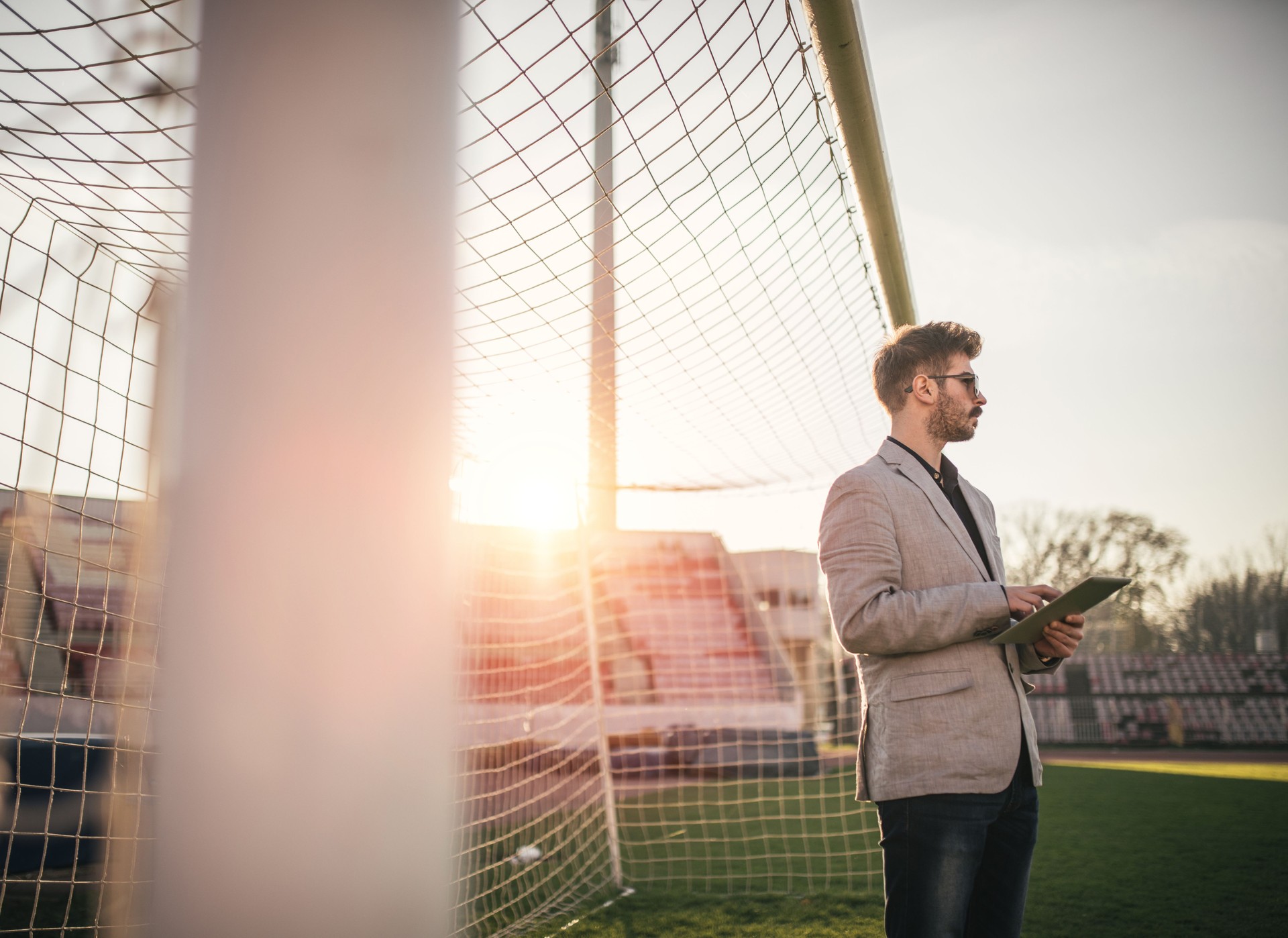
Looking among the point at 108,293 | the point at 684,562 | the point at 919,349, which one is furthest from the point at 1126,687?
the point at 108,293

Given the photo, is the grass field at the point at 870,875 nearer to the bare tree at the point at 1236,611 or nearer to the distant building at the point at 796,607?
the distant building at the point at 796,607

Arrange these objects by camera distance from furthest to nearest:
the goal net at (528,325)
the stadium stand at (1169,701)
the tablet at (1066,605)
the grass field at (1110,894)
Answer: the stadium stand at (1169,701) → the grass field at (1110,894) → the goal net at (528,325) → the tablet at (1066,605)

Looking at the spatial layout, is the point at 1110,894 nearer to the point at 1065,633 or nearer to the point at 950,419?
the point at 1065,633

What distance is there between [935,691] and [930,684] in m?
0.02

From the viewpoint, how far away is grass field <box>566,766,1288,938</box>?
10.2 ft

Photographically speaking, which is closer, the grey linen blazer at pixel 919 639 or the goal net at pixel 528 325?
the grey linen blazer at pixel 919 639

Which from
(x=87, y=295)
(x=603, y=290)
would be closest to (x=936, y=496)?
(x=603, y=290)

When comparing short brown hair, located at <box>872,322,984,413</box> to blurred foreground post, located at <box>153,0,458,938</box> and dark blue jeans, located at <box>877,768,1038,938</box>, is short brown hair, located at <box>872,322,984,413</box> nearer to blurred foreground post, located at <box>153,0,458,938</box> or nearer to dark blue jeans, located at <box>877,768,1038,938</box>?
dark blue jeans, located at <box>877,768,1038,938</box>

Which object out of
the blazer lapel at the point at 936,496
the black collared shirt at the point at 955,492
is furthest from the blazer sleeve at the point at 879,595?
the black collared shirt at the point at 955,492

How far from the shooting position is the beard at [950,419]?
5.78 feet

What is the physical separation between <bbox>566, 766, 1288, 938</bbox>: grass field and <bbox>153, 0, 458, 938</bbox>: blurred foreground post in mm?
3051

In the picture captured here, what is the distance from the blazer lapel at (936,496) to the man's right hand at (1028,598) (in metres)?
0.14

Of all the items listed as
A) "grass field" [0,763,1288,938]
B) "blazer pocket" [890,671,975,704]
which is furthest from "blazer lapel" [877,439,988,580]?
"grass field" [0,763,1288,938]

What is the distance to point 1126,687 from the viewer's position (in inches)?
558
